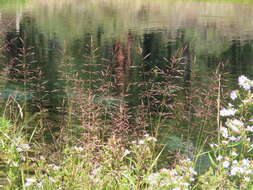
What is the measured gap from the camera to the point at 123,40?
39.8 m

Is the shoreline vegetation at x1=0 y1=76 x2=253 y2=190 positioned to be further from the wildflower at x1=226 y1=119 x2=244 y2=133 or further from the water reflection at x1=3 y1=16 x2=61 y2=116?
the water reflection at x1=3 y1=16 x2=61 y2=116

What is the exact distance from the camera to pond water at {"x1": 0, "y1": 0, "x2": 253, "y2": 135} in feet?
68.3

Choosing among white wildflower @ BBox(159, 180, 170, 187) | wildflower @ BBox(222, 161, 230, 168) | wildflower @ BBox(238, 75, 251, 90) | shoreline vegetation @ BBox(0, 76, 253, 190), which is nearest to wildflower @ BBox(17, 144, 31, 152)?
shoreline vegetation @ BBox(0, 76, 253, 190)

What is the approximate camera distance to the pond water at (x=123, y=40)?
20828mm

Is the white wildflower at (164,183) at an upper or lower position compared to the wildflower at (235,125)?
lower

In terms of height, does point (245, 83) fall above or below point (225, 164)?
above

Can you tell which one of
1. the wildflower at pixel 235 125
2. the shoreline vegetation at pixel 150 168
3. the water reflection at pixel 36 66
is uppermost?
the wildflower at pixel 235 125

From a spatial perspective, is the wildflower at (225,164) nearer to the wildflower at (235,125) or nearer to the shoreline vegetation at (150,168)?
the shoreline vegetation at (150,168)

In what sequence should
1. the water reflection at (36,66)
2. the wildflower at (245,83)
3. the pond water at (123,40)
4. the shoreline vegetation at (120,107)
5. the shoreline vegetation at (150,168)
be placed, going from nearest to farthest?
the shoreline vegetation at (150,168)
the wildflower at (245,83)
the shoreline vegetation at (120,107)
the water reflection at (36,66)
the pond water at (123,40)

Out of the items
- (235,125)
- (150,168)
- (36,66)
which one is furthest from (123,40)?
(235,125)

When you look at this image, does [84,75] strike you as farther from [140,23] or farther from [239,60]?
[140,23]

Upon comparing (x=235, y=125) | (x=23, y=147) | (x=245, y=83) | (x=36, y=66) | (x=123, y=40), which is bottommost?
(x=36, y=66)

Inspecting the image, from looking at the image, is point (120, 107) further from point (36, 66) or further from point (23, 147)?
point (36, 66)

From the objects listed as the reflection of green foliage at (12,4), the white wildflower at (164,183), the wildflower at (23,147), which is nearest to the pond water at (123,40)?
the reflection of green foliage at (12,4)
